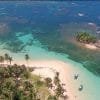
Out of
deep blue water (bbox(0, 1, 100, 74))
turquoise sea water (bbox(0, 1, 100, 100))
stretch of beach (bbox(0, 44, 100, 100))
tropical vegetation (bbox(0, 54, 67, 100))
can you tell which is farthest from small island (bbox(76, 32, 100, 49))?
tropical vegetation (bbox(0, 54, 67, 100))

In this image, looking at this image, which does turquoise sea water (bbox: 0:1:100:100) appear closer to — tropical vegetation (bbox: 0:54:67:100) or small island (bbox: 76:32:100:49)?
small island (bbox: 76:32:100:49)

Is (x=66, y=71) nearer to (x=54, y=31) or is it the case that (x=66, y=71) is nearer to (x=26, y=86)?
(x=26, y=86)

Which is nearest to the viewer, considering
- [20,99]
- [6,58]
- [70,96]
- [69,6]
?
[20,99]

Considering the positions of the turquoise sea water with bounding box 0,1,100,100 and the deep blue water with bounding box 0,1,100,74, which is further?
the deep blue water with bounding box 0,1,100,74

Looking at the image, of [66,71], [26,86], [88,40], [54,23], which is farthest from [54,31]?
[26,86]

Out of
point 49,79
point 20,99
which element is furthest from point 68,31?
point 20,99

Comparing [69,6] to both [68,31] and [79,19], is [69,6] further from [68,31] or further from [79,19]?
[68,31]

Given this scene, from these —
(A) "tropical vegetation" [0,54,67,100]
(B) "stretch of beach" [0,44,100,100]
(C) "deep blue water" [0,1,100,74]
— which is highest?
(A) "tropical vegetation" [0,54,67,100]

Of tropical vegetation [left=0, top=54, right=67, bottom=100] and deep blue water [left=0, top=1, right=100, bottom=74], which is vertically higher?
tropical vegetation [left=0, top=54, right=67, bottom=100]
